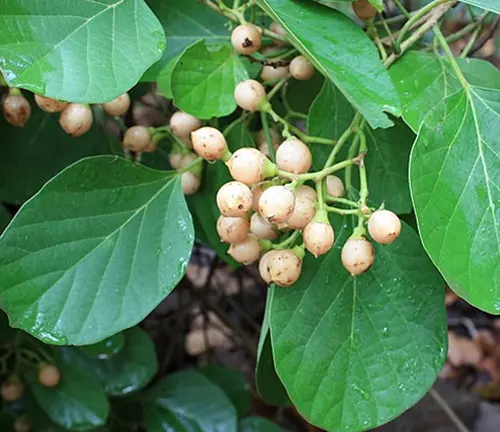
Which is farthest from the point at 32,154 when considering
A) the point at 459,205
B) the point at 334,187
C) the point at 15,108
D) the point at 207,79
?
the point at 459,205

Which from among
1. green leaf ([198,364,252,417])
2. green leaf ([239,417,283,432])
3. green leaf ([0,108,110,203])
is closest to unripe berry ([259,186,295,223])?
green leaf ([0,108,110,203])

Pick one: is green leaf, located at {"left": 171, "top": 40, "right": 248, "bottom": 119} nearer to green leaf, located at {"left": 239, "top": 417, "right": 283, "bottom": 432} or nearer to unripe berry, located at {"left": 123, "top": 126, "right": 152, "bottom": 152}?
unripe berry, located at {"left": 123, "top": 126, "right": 152, "bottom": 152}

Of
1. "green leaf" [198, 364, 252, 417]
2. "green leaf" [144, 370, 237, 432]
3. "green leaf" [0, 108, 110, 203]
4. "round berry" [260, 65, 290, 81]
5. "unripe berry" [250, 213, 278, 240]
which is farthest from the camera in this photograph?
"green leaf" [198, 364, 252, 417]

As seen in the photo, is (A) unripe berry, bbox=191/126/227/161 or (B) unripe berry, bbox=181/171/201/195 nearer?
(A) unripe berry, bbox=191/126/227/161

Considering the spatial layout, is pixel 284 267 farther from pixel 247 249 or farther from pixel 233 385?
pixel 233 385

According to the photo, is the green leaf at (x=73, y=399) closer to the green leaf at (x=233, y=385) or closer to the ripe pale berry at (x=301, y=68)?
the green leaf at (x=233, y=385)

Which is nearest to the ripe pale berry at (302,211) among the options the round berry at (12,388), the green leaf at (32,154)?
the green leaf at (32,154)

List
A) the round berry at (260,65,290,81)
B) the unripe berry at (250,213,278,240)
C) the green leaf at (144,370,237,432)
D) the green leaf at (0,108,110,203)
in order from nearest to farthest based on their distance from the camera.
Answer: the unripe berry at (250,213,278,240)
the round berry at (260,65,290,81)
the green leaf at (0,108,110,203)
the green leaf at (144,370,237,432)

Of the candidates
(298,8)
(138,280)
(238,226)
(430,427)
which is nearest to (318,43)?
(298,8)
